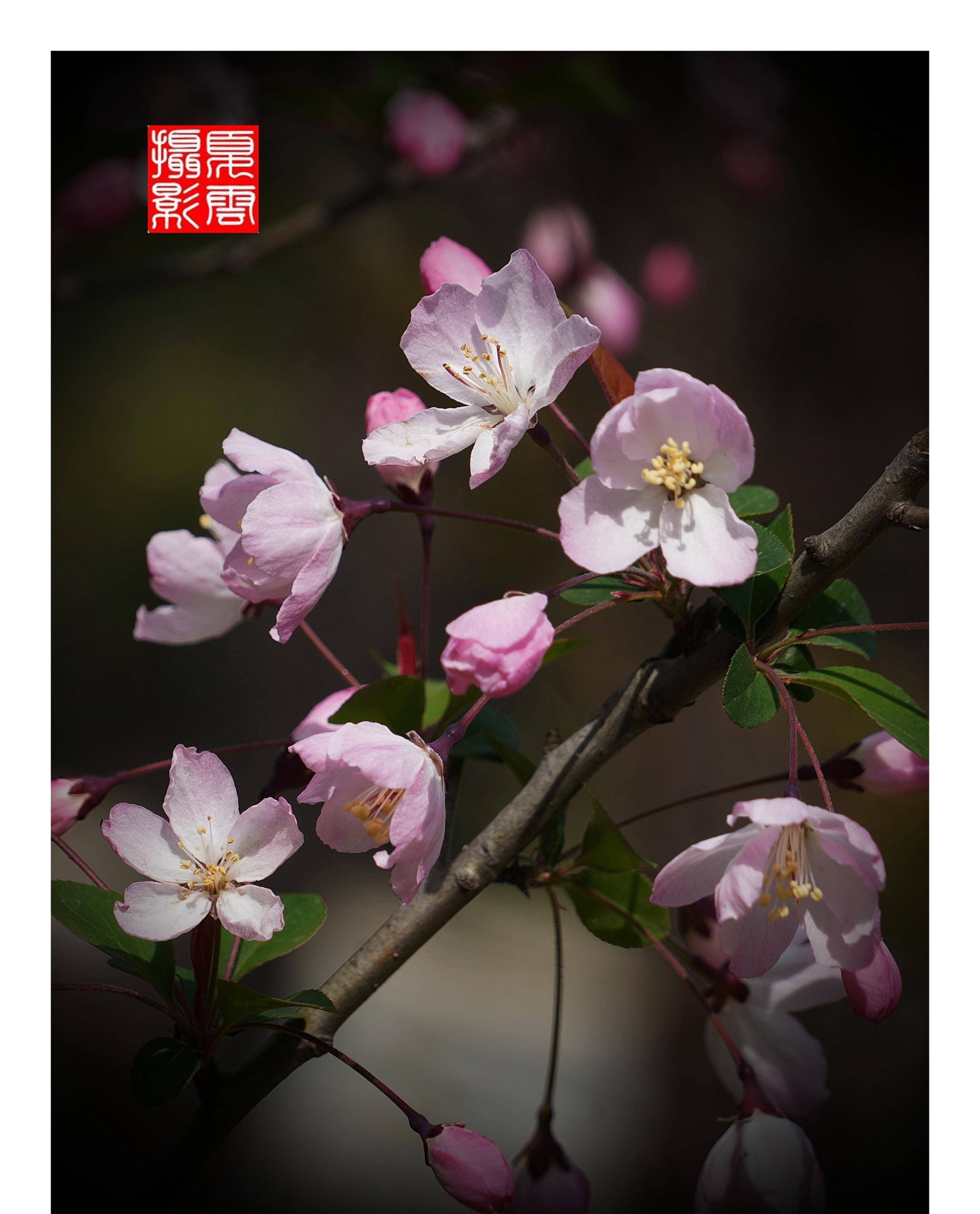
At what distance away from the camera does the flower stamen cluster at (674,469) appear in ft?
1.47

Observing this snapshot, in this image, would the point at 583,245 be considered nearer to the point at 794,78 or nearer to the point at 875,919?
the point at 794,78

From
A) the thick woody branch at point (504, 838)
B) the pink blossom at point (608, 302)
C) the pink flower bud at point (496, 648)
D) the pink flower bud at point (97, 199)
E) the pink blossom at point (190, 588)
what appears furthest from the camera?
the pink blossom at point (608, 302)

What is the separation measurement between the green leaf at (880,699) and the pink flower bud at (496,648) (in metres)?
0.16

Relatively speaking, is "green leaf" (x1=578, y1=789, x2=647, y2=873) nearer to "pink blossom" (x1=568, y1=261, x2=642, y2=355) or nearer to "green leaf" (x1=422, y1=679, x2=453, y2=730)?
"green leaf" (x1=422, y1=679, x2=453, y2=730)

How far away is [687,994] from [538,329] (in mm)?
1233

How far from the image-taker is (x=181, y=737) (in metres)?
1.38

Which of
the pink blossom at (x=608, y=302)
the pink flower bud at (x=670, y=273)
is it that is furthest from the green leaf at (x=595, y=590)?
the pink flower bud at (x=670, y=273)

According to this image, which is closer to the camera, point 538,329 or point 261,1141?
point 538,329

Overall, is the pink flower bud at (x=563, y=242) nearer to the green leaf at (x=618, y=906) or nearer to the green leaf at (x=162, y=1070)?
the green leaf at (x=618, y=906)

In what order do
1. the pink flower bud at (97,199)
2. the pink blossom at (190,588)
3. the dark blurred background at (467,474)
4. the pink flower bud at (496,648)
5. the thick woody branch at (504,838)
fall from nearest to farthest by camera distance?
the pink flower bud at (496,648) → the thick woody branch at (504,838) → the pink blossom at (190,588) → the dark blurred background at (467,474) → the pink flower bud at (97,199)

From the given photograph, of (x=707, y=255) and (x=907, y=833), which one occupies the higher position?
(x=707, y=255)

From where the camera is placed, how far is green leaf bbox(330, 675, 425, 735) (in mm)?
533

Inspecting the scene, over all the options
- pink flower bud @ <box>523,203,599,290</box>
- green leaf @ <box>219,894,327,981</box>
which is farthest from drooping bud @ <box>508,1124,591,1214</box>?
pink flower bud @ <box>523,203,599,290</box>

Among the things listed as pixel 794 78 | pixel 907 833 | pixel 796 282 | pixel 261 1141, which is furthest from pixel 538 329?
pixel 907 833
